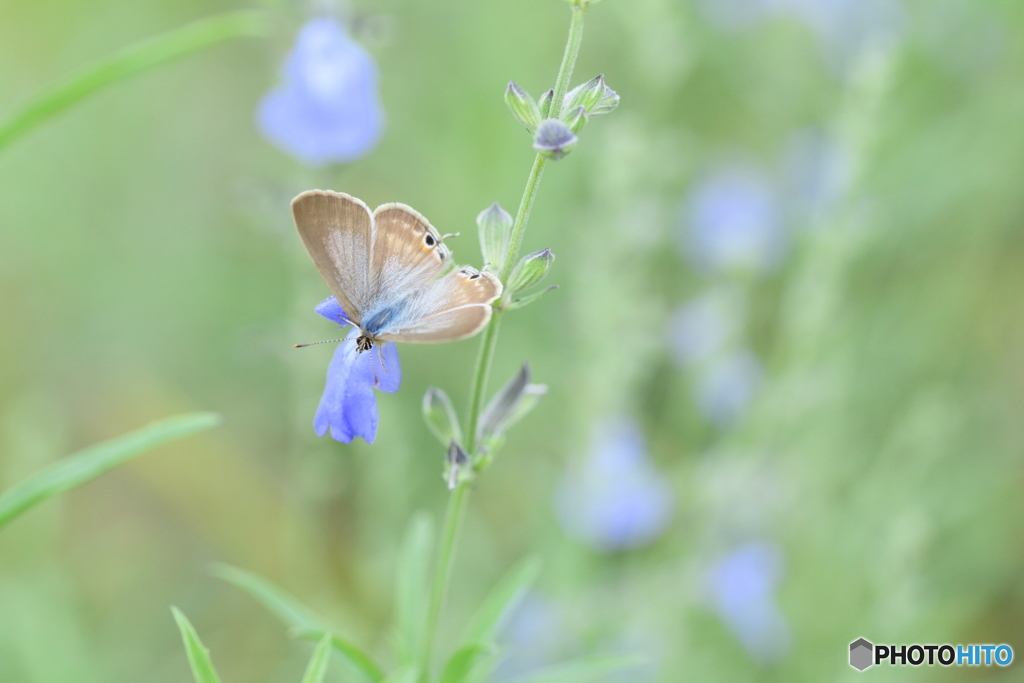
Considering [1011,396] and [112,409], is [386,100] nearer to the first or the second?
[112,409]

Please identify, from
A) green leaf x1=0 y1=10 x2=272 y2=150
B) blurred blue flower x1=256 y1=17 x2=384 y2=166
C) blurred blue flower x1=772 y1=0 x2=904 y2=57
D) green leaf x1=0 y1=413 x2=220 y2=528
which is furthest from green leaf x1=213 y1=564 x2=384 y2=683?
blurred blue flower x1=772 y1=0 x2=904 y2=57

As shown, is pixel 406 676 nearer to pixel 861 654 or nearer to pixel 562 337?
pixel 861 654

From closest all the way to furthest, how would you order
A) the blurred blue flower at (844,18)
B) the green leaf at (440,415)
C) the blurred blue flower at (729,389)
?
1. the green leaf at (440,415)
2. the blurred blue flower at (729,389)
3. the blurred blue flower at (844,18)

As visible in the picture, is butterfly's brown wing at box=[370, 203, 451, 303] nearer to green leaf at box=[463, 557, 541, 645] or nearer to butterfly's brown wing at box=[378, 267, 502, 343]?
butterfly's brown wing at box=[378, 267, 502, 343]

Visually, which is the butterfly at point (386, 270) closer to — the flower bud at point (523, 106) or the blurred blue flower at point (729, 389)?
the flower bud at point (523, 106)

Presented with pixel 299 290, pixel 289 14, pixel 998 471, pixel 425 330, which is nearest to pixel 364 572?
pixel 299 290

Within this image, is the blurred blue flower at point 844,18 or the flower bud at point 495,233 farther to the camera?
the blurred blue flower at point 844,18

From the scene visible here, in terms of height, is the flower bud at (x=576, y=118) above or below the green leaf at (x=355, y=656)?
above

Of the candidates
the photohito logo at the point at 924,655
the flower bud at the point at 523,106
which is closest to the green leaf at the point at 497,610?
the flower bud at the point at 523,106
